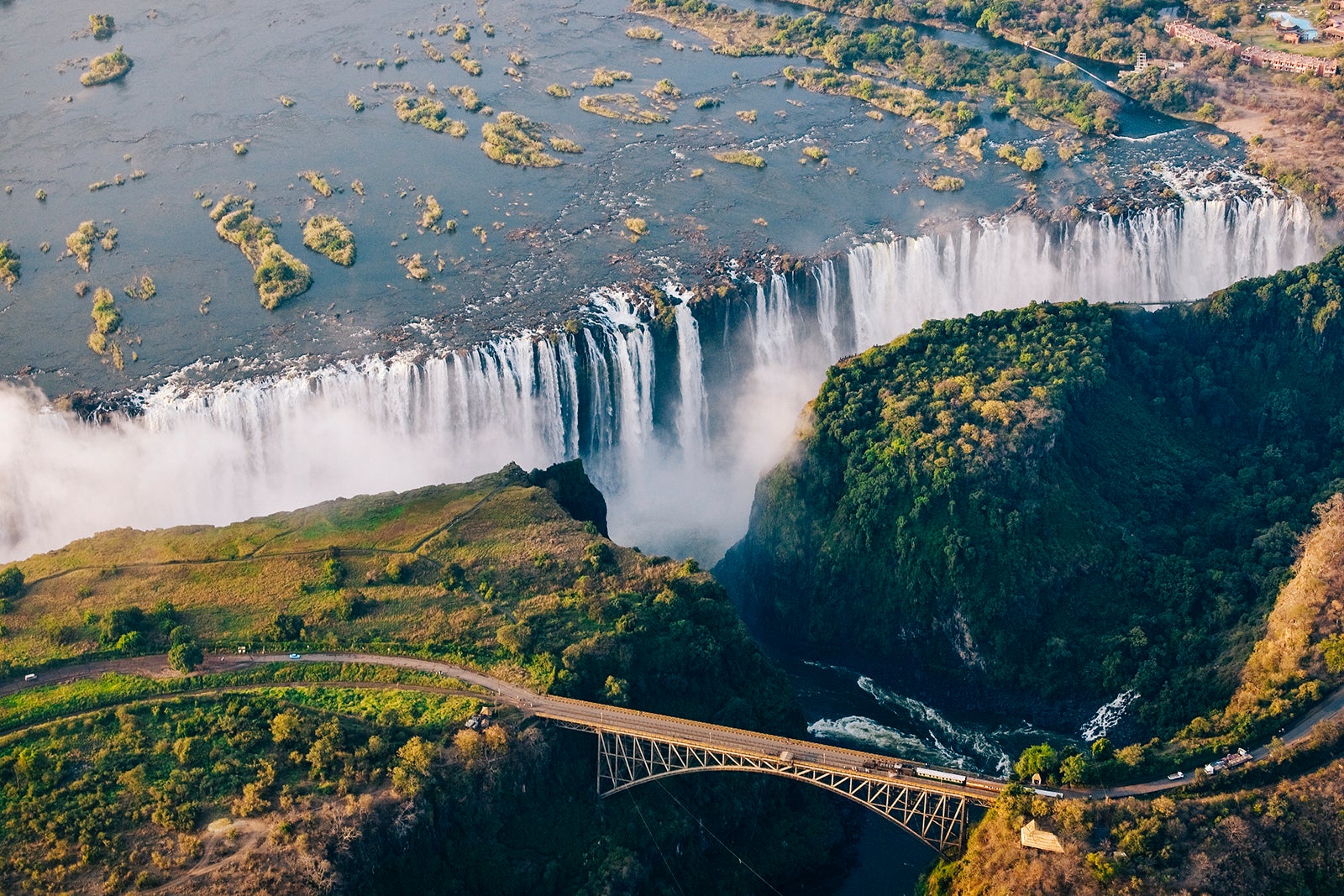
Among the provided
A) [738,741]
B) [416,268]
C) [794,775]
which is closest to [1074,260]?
[416,268]

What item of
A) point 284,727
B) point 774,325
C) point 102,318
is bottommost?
point 284,727

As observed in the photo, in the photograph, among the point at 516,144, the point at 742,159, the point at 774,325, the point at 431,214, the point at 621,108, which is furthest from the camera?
the point at 621,108

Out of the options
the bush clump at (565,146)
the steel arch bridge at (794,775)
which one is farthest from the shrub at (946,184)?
the steel arch bridge at (794,775)

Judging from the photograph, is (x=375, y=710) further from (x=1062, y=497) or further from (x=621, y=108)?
(x=621, y=108)

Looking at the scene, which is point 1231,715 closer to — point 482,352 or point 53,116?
point 482,352

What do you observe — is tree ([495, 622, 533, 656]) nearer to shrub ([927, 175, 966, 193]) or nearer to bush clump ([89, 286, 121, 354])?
bush clump ([89, 286, 121, 354])

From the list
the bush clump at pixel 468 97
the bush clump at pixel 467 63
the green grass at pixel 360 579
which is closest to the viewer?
the green grass at pixel 360 579

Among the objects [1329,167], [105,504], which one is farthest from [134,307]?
[1329,167]

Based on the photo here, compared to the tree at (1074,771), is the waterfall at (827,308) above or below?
above

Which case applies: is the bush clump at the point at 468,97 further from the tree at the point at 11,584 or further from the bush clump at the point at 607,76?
the tree at the point at 11,584
